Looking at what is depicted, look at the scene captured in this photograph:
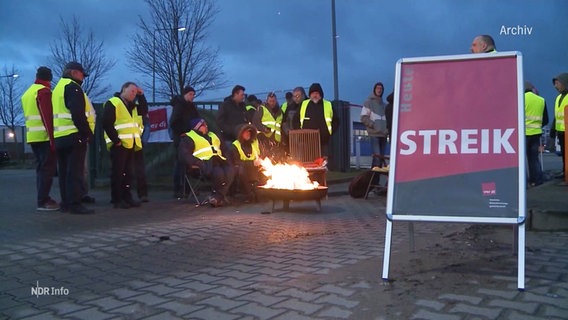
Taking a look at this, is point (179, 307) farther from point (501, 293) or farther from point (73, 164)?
point (73, 164)

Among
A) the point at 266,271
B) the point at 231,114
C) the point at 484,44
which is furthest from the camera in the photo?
the point at 231,114

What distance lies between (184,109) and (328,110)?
2.98m

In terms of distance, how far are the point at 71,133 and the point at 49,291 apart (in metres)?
4.45

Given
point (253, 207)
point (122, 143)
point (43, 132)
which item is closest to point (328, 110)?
point (253, 207)

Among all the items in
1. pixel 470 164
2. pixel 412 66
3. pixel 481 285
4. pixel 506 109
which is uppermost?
pixel 412 66

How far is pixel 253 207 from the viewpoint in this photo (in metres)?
9.81

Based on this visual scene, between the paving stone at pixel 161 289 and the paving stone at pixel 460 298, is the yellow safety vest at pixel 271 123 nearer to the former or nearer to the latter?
the paving stone at pixel 161 289

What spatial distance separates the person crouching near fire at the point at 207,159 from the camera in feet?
31.9

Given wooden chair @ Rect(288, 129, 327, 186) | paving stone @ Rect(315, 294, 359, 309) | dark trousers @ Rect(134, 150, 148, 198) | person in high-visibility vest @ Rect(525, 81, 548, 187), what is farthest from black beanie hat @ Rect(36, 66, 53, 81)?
person in high-visibility vest @ Rect(525, 81, 548, 187)

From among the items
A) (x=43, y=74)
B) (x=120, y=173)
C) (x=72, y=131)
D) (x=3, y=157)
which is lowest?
(x=120, y=173)

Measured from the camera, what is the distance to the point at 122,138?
9477mm

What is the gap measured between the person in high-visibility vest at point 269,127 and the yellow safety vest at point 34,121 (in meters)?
4.15

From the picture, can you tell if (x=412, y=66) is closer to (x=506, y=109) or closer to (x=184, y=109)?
(x=506, y=109)

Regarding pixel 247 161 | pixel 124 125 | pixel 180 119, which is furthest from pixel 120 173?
pixel 247 161
